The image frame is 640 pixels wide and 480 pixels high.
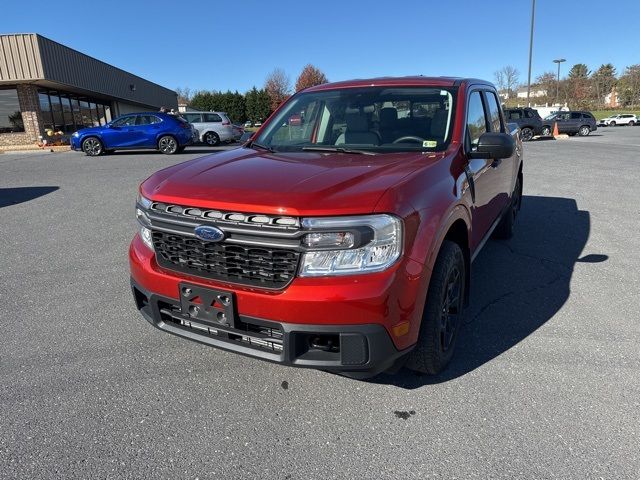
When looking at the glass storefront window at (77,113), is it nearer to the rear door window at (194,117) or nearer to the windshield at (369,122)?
the rear door window at (194,117)

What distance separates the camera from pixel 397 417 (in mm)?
2527

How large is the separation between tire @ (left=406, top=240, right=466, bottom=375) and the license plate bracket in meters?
1.00

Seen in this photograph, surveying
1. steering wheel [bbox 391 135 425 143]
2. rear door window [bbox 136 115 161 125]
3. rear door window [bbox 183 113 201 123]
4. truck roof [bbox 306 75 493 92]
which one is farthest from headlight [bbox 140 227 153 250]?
rear door window [bbox 183 113 201 123]

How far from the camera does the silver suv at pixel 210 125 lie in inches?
885

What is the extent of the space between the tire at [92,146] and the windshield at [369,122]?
616 inches

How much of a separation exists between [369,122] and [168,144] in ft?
51.7

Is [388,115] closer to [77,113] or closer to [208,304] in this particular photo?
[208,304]

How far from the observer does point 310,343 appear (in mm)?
2336

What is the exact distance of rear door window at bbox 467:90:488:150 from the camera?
352 centimetres

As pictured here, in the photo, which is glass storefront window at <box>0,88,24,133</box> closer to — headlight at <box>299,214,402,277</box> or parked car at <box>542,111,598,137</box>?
headlight at <box>299,214,402,277</box>

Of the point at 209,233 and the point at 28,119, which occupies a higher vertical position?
the point at 28,119

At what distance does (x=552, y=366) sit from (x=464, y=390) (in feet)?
2.22

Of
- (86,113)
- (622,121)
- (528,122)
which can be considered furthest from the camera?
(622,121)

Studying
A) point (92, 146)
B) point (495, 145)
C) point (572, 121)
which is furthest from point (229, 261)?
point (572, 121)
